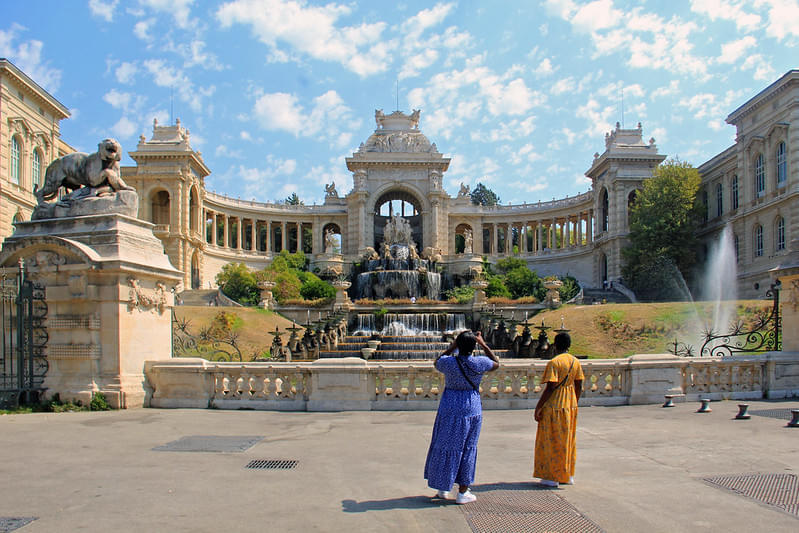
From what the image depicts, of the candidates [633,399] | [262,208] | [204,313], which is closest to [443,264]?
[262,208]

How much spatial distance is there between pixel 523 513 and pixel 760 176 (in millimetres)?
48030

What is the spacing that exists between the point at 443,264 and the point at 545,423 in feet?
188

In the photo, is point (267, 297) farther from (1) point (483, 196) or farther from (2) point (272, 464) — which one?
(1) point (483, 196)

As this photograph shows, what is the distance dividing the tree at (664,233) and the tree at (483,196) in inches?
2406

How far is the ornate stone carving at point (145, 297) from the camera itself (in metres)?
11.7

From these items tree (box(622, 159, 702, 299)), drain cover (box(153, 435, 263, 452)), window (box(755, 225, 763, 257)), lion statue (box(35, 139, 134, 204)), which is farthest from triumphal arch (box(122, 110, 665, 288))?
drain cover (box(153, 435, 263, 452))

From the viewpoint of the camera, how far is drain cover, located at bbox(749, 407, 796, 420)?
10.5 meters

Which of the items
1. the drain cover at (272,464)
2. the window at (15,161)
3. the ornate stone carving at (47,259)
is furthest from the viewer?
the window at (15,161)

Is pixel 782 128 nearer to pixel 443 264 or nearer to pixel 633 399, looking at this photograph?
pixel 443 264

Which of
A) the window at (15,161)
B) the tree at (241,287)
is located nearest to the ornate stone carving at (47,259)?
the window at (15,161)

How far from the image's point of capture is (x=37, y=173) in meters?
45.0

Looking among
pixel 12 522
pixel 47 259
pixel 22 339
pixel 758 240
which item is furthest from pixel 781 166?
pixel 12 522

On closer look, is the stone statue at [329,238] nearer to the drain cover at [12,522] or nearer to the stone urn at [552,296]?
the stone urn at [552,296]

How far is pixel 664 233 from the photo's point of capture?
49.0 m
